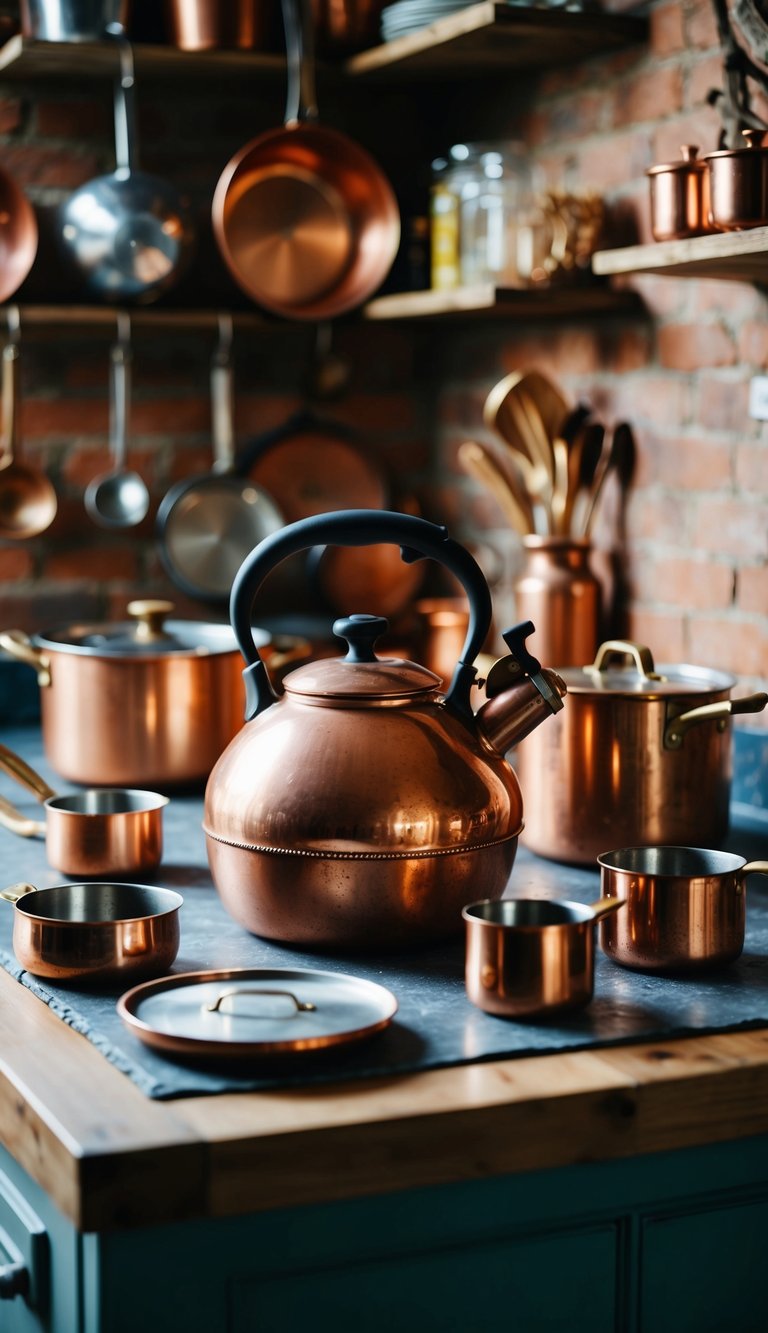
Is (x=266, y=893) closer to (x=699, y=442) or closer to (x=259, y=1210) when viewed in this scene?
(x=259, y=1210)

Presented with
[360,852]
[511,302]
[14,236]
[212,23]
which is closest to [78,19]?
[212,23]

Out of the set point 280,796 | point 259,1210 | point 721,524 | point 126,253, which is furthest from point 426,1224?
point 126,253

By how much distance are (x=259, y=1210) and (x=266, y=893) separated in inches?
13.1

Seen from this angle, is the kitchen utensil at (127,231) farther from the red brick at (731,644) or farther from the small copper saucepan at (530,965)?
the small copper saucepan at (530,965)

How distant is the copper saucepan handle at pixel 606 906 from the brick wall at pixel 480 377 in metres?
0.68

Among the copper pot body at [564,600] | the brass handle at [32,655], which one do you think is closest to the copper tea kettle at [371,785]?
A: the brass handle at [32,655]

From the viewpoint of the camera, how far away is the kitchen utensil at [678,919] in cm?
114

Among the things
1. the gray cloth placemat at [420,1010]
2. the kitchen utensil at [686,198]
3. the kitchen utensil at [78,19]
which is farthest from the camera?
the kitchen utensil at [78,19]

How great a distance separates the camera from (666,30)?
6.14ft

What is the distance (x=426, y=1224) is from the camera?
3.17ft

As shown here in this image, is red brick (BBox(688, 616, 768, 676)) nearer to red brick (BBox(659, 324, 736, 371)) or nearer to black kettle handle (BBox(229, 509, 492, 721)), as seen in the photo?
red brick (BBox(659, 324, 736, 371))

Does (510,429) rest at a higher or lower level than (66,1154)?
higher

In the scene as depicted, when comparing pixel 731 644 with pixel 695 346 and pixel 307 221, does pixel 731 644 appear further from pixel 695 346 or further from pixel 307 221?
pixel 307 221

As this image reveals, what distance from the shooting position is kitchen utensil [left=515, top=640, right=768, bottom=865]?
1.42 metres
